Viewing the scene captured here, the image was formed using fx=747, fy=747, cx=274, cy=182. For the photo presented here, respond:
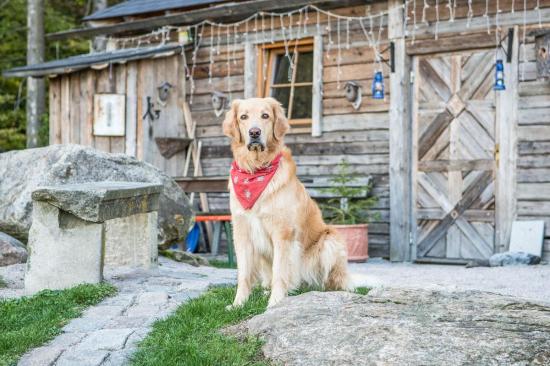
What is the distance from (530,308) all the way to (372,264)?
5506 mm

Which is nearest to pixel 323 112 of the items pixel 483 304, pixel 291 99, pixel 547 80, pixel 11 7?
pixel 291 99

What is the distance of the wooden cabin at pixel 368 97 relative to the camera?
9344 mm

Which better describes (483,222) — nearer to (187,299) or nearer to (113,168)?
(113,168)

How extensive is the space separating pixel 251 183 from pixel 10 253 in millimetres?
3116

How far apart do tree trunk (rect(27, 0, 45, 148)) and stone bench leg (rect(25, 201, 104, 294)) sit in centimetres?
1174

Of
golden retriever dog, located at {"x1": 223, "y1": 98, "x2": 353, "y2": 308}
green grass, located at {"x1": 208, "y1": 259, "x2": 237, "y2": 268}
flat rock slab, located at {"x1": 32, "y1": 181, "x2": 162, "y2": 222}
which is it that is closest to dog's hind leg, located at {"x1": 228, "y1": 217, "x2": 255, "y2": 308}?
golden retriever dog, located at {"x1": 223, "y1": 98, "x2": 353, "y2": 308}

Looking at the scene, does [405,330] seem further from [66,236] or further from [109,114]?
[109,114]

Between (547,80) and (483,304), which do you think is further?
(547,80)

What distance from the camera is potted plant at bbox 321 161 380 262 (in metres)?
9.73

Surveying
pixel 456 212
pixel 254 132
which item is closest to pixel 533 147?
pixel 456 212

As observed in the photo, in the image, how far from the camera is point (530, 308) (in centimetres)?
417

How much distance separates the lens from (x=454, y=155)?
32.3ft

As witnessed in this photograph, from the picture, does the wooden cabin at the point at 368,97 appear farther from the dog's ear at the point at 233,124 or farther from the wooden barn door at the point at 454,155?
the dog's ear at the point at 233,124

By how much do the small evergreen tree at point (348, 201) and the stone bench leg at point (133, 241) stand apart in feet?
11.9
